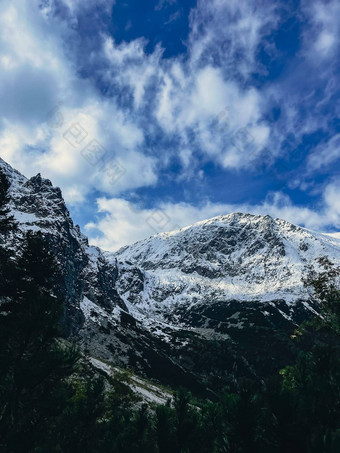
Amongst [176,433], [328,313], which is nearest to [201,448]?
[176,433]

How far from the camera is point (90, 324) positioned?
7441 inches

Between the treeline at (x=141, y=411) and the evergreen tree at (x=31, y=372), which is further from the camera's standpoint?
the evergreen tree at (x=31, y=372)

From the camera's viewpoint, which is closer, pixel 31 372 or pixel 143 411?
pixel 31 372

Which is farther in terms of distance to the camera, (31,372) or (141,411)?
(141,411)

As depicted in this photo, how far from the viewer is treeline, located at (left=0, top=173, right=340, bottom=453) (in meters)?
9.81

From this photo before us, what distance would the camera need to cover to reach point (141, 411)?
2283 centimetres

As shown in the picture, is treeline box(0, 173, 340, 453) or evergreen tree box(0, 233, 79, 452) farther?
evergreen tree box(0, 233, 79, 452)

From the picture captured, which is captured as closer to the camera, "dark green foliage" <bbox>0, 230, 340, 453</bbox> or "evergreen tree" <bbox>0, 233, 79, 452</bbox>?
"dark green foliage" <bbox>0, 230, 340, 453</bbox>

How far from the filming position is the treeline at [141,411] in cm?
981

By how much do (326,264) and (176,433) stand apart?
63.4 feet

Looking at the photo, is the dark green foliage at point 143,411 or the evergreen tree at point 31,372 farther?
the evergreen tree at point 31,372

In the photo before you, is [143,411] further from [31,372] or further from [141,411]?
[31,372]

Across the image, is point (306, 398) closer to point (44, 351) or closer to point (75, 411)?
point (44, 351)

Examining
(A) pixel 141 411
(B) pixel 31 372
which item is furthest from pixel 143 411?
(B) pixel 31 372
